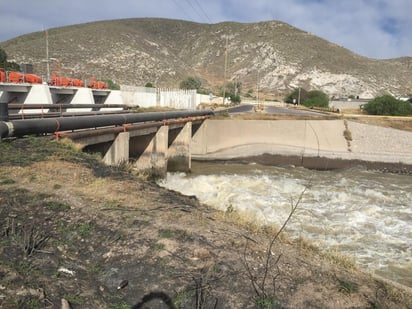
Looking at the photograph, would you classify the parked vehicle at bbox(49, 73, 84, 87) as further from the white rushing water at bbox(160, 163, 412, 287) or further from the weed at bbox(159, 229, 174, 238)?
the weed at bbox(159, 229, 174, 238)

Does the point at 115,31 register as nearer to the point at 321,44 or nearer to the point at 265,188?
the point at 321,44

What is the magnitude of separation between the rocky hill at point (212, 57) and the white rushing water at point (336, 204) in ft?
185

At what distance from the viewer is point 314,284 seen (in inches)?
177

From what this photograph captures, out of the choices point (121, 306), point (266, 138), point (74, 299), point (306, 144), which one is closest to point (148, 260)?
point (121, 306)

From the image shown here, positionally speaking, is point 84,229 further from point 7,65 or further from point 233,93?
point 233,93

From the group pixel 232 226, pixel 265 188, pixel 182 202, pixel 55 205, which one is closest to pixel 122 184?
pixel 182 202

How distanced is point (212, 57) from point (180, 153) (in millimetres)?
131628

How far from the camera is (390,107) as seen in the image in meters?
45.0

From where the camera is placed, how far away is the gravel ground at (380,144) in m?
27.0

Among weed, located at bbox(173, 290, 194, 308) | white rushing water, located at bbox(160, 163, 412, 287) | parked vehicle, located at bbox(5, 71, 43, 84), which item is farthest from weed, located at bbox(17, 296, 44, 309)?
parked vehicle, located at bbox(5, 71, 43, 84)

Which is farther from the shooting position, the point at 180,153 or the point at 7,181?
the point at 180,153

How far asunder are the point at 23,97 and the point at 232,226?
2526 centimetres

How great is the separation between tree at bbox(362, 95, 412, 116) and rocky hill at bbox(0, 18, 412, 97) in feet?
118

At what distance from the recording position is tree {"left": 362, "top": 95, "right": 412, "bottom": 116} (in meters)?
44.4
